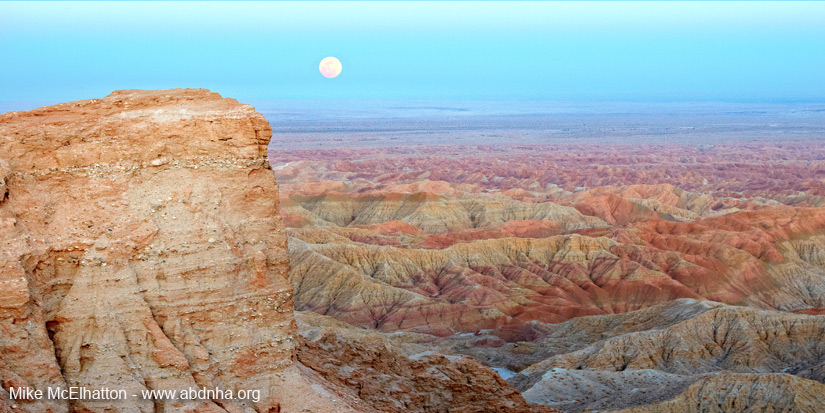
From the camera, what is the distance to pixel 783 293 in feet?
257

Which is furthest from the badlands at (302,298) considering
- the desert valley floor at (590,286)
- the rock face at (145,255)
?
the desert valley floor at (590,286)

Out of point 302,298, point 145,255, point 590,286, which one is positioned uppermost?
point 145,255

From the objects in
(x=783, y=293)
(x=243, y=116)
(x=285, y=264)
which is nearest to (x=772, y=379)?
(x=285, y=264)

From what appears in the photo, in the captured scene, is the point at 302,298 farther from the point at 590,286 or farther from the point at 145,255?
the point at 145,255

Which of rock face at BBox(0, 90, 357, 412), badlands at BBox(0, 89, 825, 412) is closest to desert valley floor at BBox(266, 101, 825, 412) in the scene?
badlands at BBox(0, 89, 825, 412)

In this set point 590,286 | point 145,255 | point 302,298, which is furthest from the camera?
point 590,286

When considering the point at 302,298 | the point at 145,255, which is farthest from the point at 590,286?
the point at 145,255

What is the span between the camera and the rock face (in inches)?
658

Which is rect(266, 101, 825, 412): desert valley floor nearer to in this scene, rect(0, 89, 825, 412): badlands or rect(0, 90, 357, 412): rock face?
rect(0, 89, 825, 412): badlands

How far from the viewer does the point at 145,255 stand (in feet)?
57.7

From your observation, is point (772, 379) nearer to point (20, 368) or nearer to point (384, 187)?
point (20, 368)

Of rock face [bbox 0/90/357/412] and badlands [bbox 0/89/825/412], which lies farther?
badlands [bbox 0/89/825/412]

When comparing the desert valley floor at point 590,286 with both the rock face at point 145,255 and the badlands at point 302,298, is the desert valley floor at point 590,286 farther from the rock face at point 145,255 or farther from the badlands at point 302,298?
the rock face at point 145,255

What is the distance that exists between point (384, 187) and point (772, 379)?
118292mm
